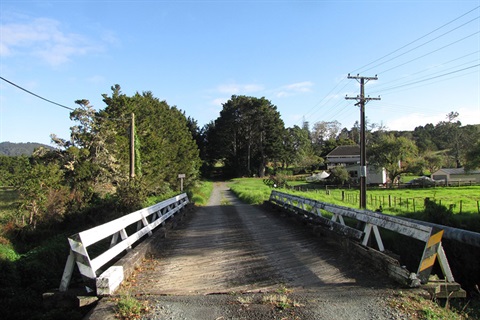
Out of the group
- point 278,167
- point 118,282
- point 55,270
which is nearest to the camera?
point 118,282

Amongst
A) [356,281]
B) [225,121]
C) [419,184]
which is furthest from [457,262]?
[225,121]

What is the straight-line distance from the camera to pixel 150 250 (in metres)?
7.74

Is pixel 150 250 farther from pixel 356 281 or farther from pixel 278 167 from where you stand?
pixel 278 167

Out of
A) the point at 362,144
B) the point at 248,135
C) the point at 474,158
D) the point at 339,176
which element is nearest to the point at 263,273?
the point at 362,144

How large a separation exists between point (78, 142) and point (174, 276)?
28114 millimetres

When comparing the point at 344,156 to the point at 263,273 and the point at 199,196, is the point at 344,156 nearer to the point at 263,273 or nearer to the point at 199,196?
the point at 199,196

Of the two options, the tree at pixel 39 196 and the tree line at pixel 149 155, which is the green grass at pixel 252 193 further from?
the tree at pixel 39 196

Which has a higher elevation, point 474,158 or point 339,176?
point 474,158

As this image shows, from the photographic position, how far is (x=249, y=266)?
658 centimetres

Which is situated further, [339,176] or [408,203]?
[339,176]

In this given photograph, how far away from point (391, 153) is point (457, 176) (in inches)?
790

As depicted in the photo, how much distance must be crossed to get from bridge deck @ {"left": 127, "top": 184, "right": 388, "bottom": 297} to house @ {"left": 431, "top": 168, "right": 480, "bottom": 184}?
72.6 metres

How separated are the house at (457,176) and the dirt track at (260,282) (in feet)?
241

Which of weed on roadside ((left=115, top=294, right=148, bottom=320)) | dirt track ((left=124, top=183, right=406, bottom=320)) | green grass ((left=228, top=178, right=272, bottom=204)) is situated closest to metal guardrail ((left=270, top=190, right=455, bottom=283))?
dirt track ((left=124, top=183, right=406, bottom=320))
